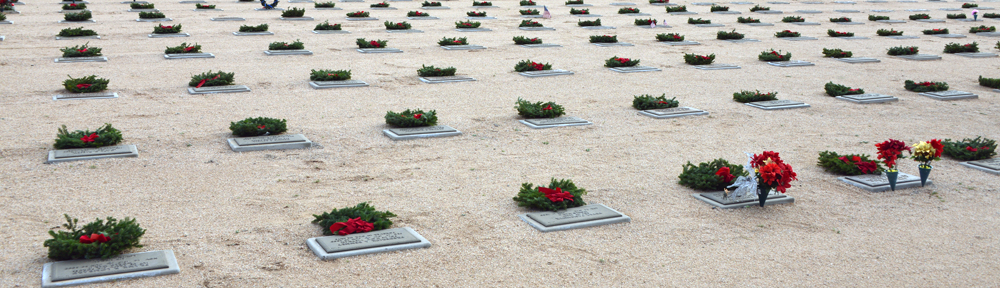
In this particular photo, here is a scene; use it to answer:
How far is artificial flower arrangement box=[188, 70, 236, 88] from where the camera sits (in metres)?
14.6

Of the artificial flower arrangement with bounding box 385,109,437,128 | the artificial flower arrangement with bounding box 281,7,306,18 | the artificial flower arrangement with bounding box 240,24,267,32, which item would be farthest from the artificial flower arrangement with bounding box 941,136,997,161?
the artificial flower arrangement with bounding box 281,7,306,18

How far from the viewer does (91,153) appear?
9.59m

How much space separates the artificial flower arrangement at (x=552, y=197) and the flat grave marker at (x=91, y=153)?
5.05 metres

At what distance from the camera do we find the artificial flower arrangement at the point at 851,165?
385 inches

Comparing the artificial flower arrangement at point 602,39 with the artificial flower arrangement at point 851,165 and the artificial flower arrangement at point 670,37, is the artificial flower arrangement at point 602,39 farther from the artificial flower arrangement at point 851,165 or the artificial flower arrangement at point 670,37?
the artificial flower arrangement at point 851,165

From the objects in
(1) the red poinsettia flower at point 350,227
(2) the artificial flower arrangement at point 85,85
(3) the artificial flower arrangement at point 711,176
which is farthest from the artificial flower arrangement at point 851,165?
(2) the artificial flower arrangement at point 85,85

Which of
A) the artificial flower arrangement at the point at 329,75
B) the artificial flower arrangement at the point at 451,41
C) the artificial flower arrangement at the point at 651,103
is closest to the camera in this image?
the artificial flower arrangement at the point at 651,103

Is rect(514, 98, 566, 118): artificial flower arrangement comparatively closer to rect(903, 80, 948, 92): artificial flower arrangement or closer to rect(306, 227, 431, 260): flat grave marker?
rect(306, 227, 431, 260): flat grave marker

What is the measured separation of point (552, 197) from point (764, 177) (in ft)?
7.14

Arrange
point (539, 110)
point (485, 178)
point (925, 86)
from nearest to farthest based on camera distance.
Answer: point (485, 178) < point (539, 110) < point (925, 86)

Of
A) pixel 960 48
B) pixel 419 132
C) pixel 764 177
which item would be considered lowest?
pixel 960 48

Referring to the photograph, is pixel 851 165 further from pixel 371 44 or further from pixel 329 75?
pixel 371 44

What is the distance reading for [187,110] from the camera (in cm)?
1274

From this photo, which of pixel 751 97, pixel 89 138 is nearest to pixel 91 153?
pixel 89 138
